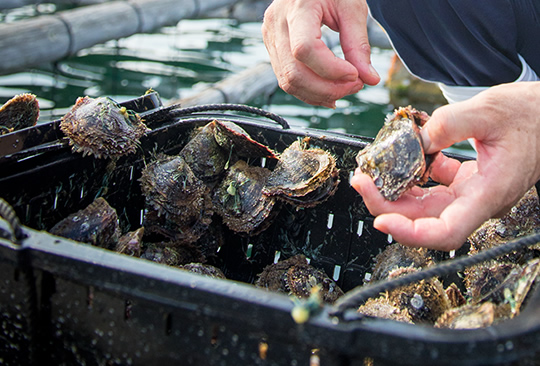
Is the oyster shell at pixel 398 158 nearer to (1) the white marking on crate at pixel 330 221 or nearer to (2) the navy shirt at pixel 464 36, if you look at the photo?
(1) the white marking on crate at pixel 330 221

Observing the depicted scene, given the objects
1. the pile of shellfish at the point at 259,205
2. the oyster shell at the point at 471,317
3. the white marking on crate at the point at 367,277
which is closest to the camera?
the oyster shell at the point at 471,317

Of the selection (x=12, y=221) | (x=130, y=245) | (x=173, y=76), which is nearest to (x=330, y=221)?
(x=130, y=245)

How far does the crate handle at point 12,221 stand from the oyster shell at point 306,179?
0.92 meters

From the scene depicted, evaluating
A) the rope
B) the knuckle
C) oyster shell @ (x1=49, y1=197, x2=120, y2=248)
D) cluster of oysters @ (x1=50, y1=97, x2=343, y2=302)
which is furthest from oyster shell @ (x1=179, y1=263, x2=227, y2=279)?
the rope

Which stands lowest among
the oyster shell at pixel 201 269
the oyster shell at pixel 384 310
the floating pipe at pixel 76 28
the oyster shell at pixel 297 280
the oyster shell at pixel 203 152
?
the floating pipe at pixel 76 28

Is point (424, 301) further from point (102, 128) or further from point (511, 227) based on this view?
point (102, 128)

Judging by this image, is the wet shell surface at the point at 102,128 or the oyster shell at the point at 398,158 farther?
the wet shell surface at the point at 102,128

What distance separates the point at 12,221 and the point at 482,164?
92 centimetres

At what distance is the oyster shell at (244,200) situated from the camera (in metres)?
1.67

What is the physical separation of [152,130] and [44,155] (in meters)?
0.39

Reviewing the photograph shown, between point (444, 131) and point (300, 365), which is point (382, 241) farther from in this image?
point (300, 365)

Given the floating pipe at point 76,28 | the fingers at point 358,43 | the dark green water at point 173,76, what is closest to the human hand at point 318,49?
the fingers at point 358,43

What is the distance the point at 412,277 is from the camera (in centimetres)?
75

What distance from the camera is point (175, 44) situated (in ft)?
20.9
